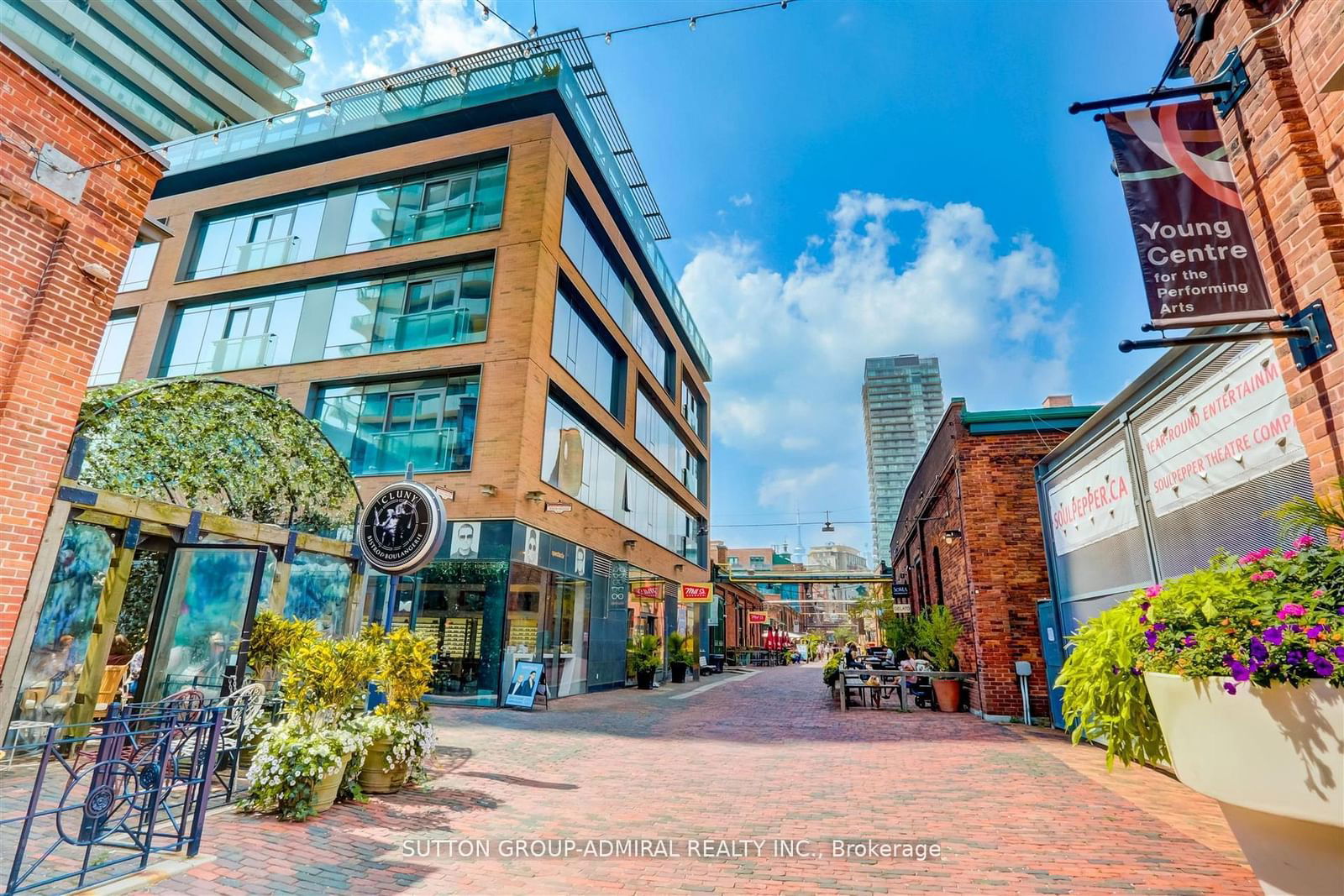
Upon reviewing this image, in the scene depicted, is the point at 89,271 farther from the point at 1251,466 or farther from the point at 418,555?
the point at 1251,466

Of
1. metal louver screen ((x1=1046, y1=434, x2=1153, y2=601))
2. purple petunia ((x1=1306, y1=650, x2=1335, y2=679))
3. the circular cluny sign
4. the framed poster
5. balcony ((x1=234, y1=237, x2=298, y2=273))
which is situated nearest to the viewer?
purple petunia ((x1=1306, y1=650, x2=1335, y2=679))

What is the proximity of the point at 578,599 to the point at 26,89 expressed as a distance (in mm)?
15383

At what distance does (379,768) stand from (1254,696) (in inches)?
262

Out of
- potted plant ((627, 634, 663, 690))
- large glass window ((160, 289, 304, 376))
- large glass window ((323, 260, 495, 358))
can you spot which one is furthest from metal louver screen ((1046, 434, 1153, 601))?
large glass window ((160, 289, 304, 376))

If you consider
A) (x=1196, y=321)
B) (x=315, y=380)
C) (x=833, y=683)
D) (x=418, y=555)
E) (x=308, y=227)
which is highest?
(x=308, y=227)

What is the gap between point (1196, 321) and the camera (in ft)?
13.8

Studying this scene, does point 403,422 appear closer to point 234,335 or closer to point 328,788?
point 234,335

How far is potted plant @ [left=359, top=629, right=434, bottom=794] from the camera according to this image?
622 centimetres

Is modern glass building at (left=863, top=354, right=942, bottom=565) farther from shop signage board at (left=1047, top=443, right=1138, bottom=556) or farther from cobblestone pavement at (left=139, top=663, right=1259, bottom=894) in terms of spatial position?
cobblestone pavement at (left=139, top=663, right=1259, bottom=894)

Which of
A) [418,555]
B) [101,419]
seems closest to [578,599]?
[418,555]

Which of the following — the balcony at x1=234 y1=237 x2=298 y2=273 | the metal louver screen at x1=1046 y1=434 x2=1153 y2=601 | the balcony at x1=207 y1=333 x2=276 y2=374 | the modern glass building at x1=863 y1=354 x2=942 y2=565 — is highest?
the modern glass building at x1=863 y1=354 x2=942 y2=565

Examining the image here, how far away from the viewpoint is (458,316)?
17.4 metres

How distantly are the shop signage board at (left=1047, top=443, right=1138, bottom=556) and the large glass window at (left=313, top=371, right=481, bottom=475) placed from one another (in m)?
12.6

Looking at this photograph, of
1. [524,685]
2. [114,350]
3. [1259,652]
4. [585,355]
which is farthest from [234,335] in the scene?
[1259,652]
